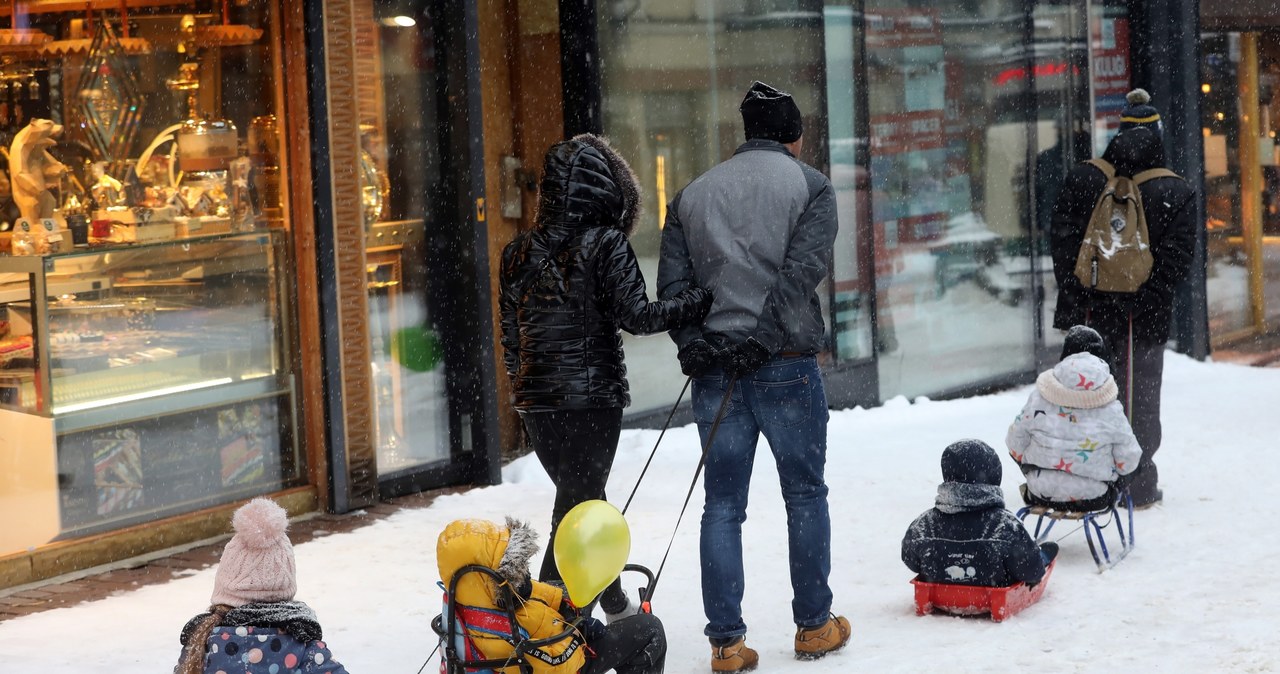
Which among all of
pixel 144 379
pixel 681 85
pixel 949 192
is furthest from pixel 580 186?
pixel 949 192

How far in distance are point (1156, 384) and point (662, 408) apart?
10.6 feet

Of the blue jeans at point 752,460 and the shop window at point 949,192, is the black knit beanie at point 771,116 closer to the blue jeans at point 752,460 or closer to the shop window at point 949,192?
the blue jeans at point 752,460

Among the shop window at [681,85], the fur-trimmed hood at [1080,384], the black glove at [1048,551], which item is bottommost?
the black glove at [1048,551]

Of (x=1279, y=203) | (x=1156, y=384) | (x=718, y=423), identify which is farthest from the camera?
(x=1279, y=203)

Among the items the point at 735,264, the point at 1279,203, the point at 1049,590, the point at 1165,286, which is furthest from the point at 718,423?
the point at 1279,203

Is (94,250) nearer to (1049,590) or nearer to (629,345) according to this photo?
(629,345)

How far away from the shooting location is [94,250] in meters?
7.16

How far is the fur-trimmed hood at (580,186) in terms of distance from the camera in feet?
17.3

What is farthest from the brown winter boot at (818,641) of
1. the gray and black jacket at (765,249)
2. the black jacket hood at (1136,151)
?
the black jacket hood at (1136,151)

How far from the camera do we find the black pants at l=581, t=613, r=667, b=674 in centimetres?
448

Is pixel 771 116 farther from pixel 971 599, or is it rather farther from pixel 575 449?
pixel 971 599

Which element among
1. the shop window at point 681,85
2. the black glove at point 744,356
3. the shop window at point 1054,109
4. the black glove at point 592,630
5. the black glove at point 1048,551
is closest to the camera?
the black glove at point 592,630

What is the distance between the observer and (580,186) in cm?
527

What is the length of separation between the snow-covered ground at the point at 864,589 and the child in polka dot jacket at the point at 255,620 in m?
1.53
